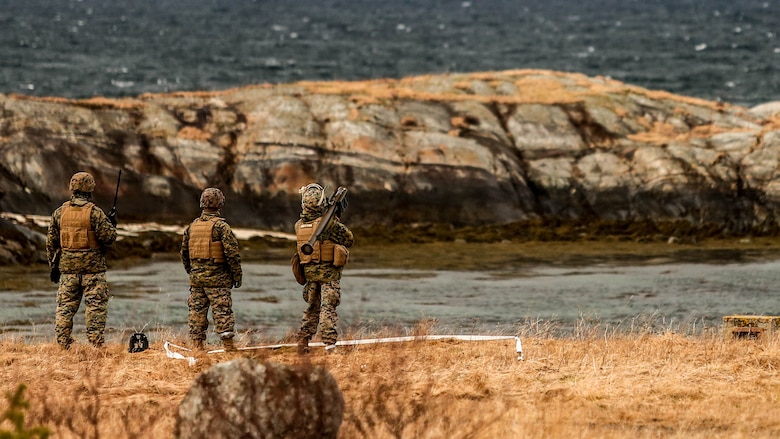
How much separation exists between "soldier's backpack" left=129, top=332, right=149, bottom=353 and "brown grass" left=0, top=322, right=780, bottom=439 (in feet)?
0.47

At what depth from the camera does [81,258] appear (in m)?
17.1

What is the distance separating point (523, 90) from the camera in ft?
150

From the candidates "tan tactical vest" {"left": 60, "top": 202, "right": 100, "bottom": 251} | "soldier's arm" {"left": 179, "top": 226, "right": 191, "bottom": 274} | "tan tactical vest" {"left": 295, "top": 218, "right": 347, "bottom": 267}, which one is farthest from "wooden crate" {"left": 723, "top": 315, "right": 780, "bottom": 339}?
"tan tactical vest" {"left": 60, "top": 202, "right": 100, "bottom": 251}

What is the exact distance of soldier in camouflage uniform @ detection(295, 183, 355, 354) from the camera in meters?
16.2

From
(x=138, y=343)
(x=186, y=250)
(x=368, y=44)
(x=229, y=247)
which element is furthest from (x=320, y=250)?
(x=368, y=44)

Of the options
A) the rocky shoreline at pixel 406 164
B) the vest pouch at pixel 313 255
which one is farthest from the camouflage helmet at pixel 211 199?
the rocky shoreline at pixel 406 164

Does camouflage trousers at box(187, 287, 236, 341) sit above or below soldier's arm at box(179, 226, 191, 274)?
below

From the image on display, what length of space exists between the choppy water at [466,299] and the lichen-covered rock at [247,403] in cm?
910

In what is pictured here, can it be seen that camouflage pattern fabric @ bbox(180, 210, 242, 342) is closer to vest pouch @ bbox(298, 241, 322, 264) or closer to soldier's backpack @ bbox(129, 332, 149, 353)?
soldier's backpack @ bbox(129, 332, 149, 353)

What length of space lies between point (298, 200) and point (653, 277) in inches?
461

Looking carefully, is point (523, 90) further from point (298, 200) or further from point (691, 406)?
point (691, 406)

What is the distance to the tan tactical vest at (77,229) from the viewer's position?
17.1m

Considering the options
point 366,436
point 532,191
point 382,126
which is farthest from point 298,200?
point 366,436

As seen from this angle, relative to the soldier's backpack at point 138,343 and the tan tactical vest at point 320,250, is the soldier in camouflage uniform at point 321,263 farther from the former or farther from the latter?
the soldier's backpack at point 138,343
